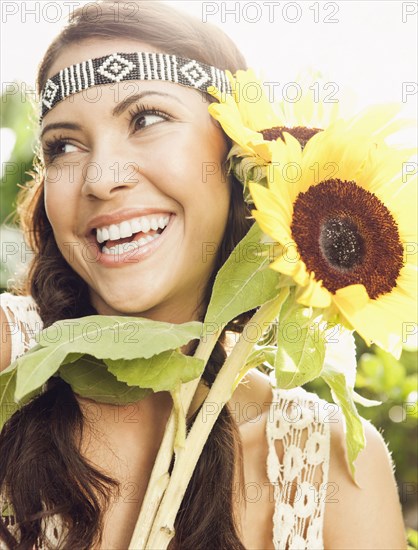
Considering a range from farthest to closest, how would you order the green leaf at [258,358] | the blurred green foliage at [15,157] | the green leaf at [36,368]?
the blurred green foliage at [15,157] → the green leaf at [258,358] → the green leaf at [36,368]

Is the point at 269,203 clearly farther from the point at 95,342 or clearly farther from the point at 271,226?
the point at 95,342

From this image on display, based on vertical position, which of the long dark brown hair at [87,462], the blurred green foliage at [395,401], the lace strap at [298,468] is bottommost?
the blurred green foliage at [395,401]

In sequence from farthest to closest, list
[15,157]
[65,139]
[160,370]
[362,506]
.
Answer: [15,157] < [362,506] < [65,139] < [160,370]

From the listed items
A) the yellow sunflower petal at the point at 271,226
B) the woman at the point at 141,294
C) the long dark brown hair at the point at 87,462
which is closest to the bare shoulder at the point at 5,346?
the woman at the point at 141,294

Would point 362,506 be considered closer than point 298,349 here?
No

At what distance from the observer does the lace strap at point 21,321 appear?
4.89ft

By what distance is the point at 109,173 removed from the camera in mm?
1258

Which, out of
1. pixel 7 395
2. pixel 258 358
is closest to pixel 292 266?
pixel 258 358

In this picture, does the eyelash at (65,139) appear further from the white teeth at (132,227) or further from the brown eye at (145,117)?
the white teeth at (132,227)

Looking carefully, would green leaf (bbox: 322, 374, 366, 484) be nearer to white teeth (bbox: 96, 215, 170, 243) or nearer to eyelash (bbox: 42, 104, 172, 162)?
white teeth (bbox: 96, 215, 170, 243)

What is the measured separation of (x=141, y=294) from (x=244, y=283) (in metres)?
0.30

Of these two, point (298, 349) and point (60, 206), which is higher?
point (60, 206)

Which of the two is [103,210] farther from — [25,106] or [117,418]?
[25,106]

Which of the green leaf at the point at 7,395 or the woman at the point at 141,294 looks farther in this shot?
the woman at the point at 141,294
